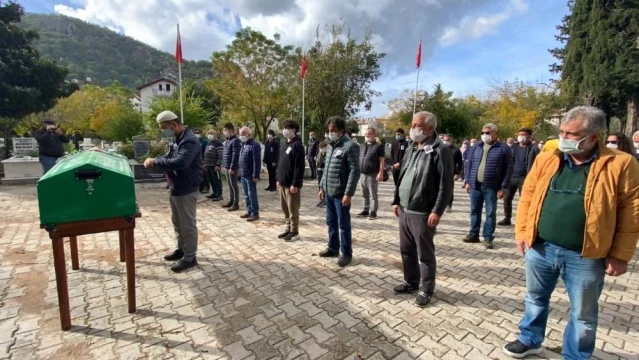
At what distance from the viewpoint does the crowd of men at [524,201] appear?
193 cm

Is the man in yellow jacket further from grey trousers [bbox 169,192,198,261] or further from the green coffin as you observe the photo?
grey trousers [bbox 169,192,198,261]

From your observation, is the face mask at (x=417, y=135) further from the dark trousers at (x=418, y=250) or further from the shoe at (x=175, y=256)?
the shoe at (x=175, y=256)

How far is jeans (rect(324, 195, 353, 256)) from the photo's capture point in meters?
4.09

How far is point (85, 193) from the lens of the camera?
2594 mm

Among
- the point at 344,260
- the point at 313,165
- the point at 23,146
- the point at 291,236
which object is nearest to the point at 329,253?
the point at 344,260

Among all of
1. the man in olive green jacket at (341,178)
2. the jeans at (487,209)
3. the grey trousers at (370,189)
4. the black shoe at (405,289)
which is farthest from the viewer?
the grey trousers at (370,189)

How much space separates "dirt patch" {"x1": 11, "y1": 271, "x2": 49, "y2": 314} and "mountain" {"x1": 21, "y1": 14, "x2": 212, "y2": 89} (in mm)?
64124

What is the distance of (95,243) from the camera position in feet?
15.7

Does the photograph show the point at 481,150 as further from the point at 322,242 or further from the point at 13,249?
the point at 13,249

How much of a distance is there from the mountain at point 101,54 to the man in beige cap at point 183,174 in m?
63.9

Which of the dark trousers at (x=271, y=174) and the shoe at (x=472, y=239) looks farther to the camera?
the dark trousers at (x=271, y=174)

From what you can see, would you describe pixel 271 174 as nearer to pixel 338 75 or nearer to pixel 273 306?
pixel 273 306

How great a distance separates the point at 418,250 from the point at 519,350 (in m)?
1.08

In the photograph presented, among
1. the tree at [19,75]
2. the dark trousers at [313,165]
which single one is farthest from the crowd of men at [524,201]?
the tree at [19,75]
